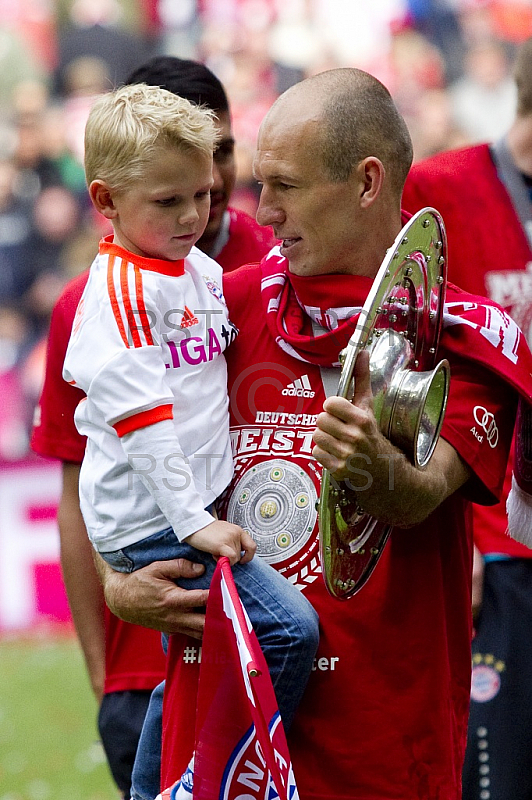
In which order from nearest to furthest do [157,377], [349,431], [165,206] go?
[349,431], [157,377], [165,206]

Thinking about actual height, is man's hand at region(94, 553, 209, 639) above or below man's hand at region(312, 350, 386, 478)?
below

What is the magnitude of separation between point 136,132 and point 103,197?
18 centimetres

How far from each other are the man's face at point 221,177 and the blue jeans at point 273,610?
1236 mm

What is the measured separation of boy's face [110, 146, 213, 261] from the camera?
8.39 ft

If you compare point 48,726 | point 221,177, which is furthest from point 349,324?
point 48,726

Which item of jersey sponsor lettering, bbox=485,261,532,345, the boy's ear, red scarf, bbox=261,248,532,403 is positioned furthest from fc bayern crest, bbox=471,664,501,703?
the boy's ear

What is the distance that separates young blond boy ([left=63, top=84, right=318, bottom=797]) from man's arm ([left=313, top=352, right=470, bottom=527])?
0.96 ft

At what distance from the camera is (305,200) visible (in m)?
2.65

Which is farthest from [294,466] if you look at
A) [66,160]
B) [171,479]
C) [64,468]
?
[66,160]

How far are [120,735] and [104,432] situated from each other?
1.37 metres

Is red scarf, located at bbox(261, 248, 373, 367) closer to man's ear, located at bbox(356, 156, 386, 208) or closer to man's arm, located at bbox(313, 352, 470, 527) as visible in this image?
man's ear, located at bbox(356, 156, 386, 208)

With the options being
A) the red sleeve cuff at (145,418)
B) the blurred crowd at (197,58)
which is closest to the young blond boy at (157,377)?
the red sleeve cuff at (145,418)

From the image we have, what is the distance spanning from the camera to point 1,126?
10.5 metres

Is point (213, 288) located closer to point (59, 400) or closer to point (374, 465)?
point (374, 465)
